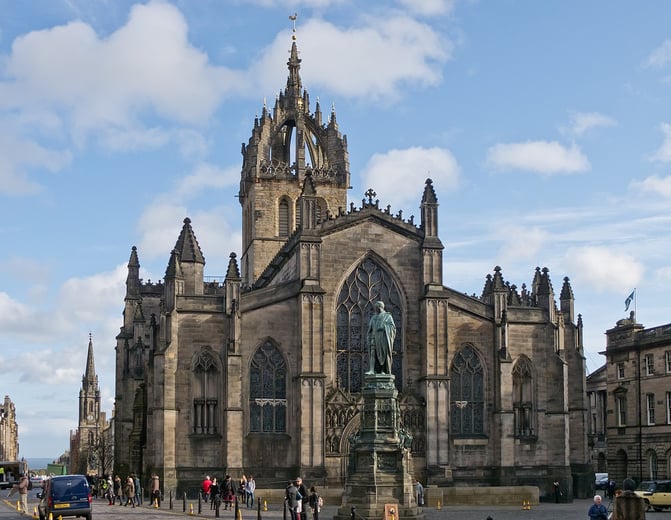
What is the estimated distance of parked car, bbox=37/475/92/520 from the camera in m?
35.4

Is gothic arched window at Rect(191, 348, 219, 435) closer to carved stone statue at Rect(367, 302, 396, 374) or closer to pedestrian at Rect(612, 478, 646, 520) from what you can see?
carved stone statue at Rect(367, 302, 396, 374)

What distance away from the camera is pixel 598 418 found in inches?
3671

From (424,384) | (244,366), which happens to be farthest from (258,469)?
(424,384)


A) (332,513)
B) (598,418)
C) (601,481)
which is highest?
(598,418)

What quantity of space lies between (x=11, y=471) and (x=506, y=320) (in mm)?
59689

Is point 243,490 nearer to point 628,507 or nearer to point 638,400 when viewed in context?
point 638,400

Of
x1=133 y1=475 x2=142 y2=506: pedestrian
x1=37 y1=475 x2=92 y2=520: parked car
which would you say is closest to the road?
x1=133 y1=475 x2=142 y2=506: pedestrian

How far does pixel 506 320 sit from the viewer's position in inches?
2168

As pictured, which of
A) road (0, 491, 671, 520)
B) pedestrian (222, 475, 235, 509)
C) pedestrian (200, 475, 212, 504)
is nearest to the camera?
road (0, 491, 671, 520)

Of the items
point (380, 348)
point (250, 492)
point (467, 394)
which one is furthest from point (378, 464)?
point (467, 394)

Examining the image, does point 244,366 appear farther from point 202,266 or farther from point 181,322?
point 202,266

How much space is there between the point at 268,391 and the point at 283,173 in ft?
86.1

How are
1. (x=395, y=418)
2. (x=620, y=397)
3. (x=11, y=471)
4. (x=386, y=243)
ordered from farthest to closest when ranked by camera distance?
(x=11, y=471) → (x=620, y=397) → (x=386, y=243) → (x=395, y=418)

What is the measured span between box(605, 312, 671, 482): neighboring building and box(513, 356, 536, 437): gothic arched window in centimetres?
1440
